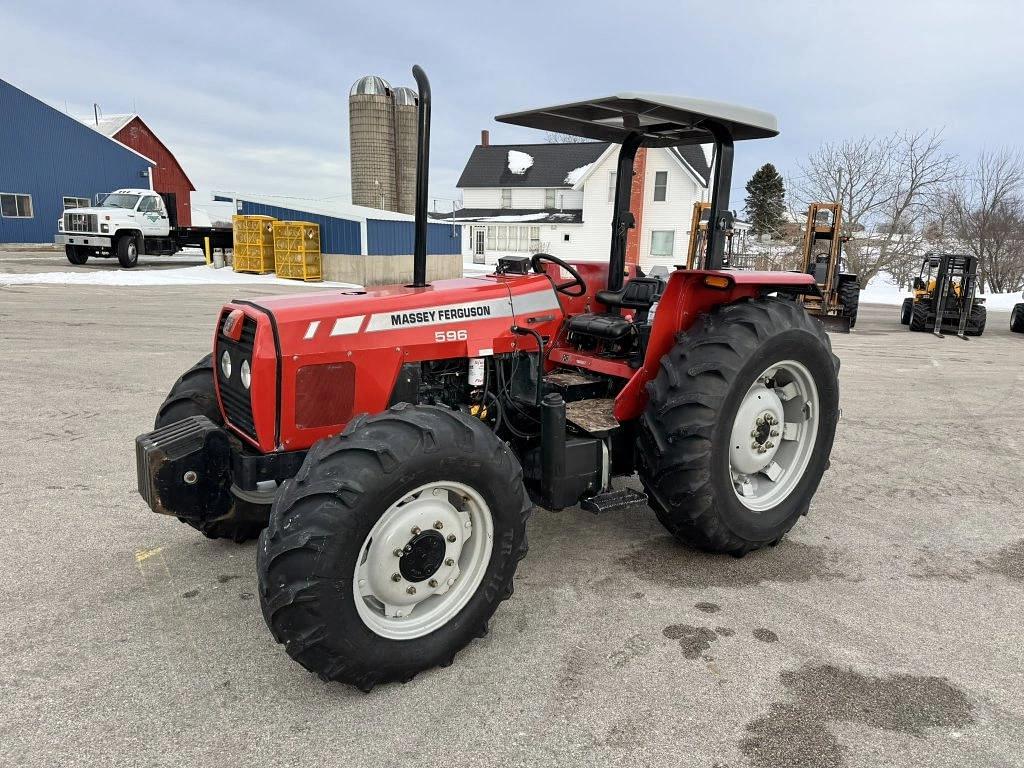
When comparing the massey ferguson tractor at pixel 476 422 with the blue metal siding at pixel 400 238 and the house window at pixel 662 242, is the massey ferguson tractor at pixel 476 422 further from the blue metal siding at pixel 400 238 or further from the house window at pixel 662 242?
the house window at pixel 662 242

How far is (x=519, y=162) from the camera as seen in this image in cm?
3947

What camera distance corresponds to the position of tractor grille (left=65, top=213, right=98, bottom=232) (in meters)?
22.2

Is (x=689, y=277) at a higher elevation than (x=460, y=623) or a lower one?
higher

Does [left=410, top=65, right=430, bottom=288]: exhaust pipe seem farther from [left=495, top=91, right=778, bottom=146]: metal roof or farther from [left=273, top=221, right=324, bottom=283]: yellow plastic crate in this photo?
[left=273, top=221, right=324, bottom=283]: yellow plastic crate

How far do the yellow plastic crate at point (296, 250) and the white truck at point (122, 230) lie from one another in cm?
432

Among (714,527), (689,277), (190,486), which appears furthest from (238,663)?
(689,277)

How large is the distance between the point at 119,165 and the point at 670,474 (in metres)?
35.7

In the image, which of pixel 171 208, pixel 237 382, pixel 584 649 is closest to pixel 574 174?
pixel 171 208

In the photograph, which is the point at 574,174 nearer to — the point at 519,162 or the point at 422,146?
the point at 519,162

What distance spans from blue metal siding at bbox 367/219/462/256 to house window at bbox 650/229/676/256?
1099cm

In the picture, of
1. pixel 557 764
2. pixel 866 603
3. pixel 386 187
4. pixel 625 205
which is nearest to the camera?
pixel 557 764

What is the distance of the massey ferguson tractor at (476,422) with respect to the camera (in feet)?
7.88

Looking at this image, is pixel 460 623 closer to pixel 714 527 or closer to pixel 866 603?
pixel 714 527

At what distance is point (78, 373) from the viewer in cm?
776
